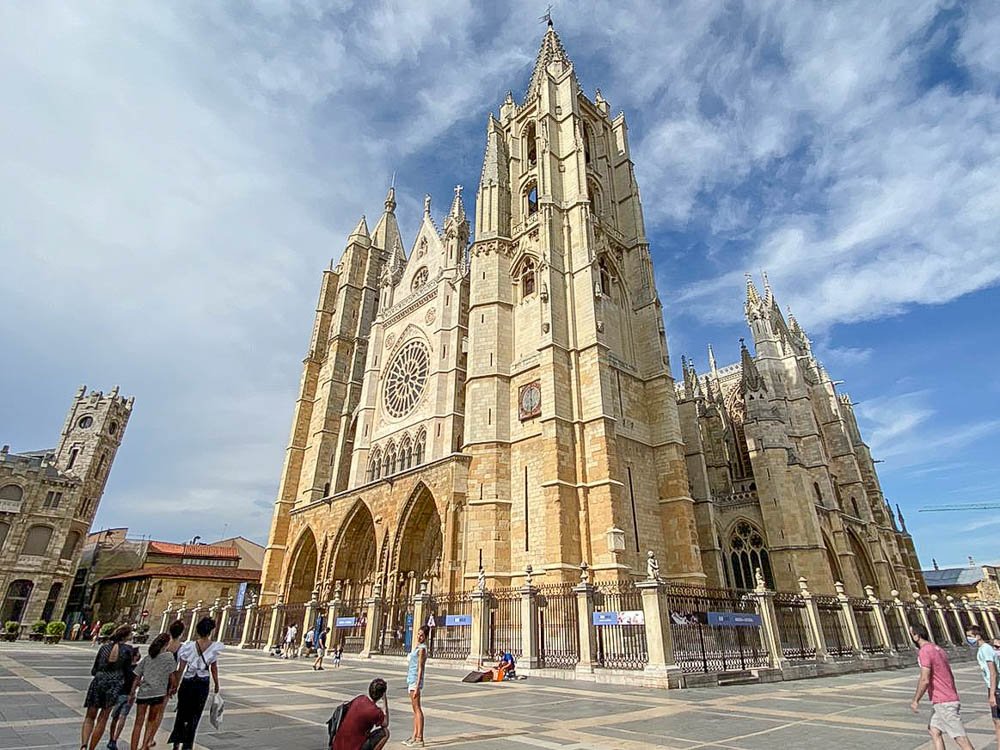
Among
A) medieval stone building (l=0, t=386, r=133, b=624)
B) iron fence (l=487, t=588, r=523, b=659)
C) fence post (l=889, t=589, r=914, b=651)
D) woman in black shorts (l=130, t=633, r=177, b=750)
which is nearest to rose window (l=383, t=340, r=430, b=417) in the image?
iron fence (l=487, t=588, r=523, b=659)

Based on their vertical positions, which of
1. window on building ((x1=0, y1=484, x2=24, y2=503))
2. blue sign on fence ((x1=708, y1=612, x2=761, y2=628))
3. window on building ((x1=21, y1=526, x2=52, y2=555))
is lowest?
blue sign on fence ((x1=708, y1=612, x2=761, y2=628))

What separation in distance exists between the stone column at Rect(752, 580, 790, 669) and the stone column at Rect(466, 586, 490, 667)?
673 centimetres

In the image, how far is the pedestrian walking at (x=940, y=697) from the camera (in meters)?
4.38

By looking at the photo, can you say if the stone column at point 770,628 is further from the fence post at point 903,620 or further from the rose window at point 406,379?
the rose window at point 406,379

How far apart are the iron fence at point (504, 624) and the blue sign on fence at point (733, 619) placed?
4.71 metres

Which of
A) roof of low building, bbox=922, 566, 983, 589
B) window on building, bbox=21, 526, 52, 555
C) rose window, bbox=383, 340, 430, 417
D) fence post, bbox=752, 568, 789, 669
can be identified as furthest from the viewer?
roof of low building, bbox=922, 566, 983, 589

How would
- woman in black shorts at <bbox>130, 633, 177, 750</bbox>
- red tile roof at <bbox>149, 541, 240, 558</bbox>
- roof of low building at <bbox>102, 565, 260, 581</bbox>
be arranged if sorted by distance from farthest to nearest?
red tile roof at <bbox>149, 541, 240, 558</bbox>
roof of low building at <bbox>102, 565, 260, 581</bbox>
woman in black shorts at <bbox>130, 633, 177, 750</bbox>

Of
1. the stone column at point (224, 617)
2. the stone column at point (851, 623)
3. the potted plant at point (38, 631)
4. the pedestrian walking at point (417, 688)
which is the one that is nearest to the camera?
the pedestrian walking at point (417, 688)

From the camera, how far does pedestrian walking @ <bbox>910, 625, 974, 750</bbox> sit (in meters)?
4.38

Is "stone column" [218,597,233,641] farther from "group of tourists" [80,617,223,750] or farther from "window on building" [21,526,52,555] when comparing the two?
"group of tourists" [80,617,223,750]

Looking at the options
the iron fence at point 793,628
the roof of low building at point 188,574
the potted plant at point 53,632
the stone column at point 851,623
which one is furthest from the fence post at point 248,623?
the stone column at point 851,623

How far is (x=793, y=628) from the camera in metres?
14.4

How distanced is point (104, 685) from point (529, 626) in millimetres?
9992

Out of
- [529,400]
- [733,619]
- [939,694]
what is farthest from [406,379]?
[939,694]
